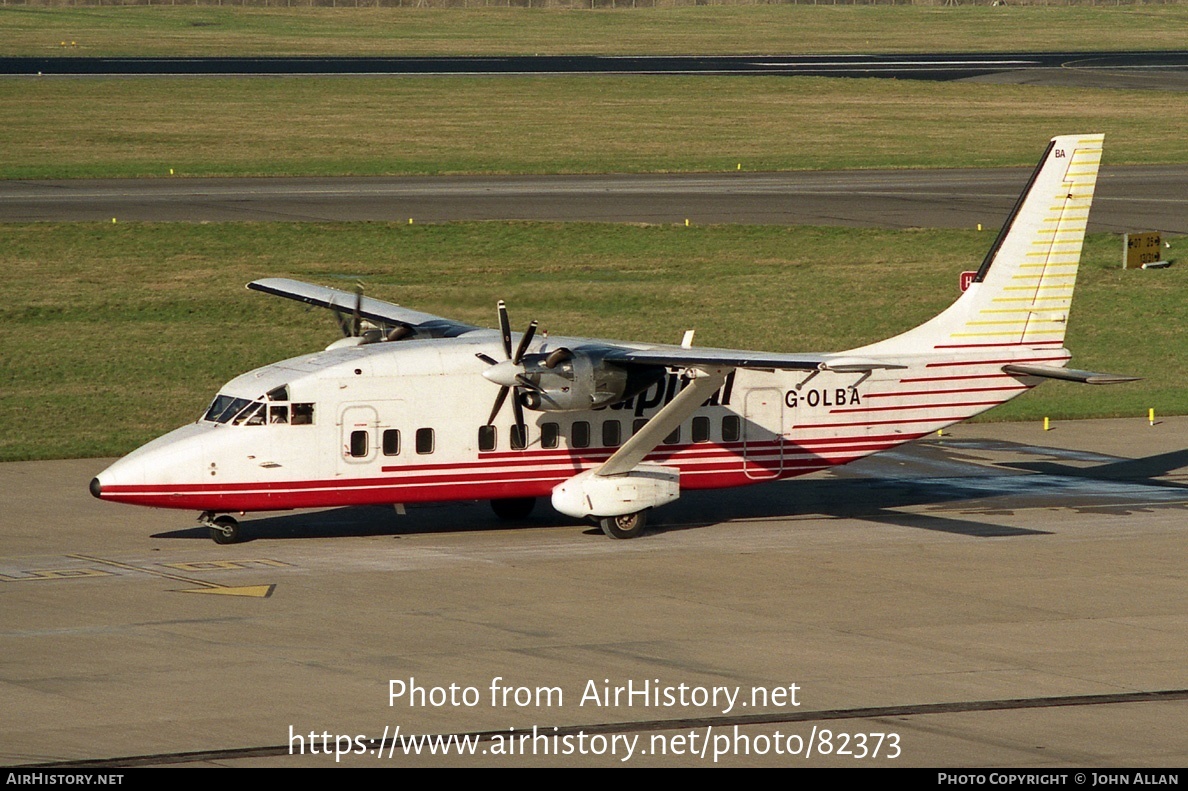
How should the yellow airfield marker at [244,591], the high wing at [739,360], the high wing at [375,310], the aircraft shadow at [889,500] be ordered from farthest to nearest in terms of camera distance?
1. the high wing at [375,310]
2. the aircraft shadow at [889,500]
3. the high wing at [739,360]
4. the yellow airfield marker at [244,591]

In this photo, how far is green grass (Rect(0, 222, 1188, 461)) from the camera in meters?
42.3

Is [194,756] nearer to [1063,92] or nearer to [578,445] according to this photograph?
[578,445]

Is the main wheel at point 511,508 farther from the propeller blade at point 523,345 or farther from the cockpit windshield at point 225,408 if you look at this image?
the cockpit windshield at point 225,408

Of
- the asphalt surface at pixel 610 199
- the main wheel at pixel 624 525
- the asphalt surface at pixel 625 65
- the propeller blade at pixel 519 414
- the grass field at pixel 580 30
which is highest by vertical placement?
the grass field at pixel 580 30

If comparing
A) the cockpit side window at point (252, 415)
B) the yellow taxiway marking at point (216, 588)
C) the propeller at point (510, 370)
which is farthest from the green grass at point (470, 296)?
the propeller at point (510, 370)

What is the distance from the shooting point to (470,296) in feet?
146

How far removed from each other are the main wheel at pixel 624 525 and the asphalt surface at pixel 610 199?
3045 centimetres

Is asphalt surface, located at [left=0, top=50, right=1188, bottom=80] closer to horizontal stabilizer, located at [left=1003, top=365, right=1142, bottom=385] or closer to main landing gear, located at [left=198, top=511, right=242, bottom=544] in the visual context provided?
horizontal stabilizer, located at [left=1003, top=365, right=1142, bottom=385]

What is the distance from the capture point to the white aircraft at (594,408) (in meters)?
27.8

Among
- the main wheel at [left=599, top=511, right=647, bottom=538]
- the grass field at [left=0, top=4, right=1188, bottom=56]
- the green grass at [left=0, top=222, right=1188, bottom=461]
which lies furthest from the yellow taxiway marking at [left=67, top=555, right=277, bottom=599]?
the grass field at [left=0, top=4, right=1188, bottom=56]

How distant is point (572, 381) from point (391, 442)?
3494mm

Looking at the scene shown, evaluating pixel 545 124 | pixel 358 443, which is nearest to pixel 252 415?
pixel 358 443

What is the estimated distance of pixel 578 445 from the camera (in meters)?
29.6

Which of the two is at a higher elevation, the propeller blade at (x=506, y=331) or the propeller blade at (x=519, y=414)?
the propeller blade at (x=506, y=331)
